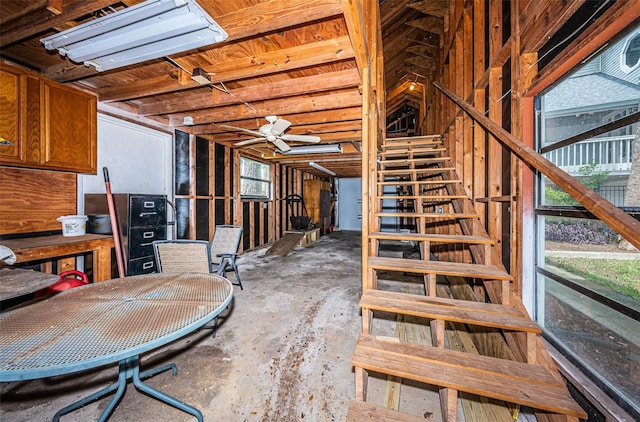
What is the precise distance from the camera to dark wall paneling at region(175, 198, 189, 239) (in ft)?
14.0

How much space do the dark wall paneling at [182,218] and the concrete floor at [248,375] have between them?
213 cm

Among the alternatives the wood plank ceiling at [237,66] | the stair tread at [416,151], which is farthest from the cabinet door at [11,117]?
the stair tread at [416,151]

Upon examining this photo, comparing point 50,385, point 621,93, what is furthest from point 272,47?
point 50,385

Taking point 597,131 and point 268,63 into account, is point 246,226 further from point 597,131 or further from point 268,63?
point 597,131

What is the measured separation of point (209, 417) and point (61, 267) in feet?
8.96

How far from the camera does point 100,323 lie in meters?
1.08

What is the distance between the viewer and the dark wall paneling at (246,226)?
597 cm

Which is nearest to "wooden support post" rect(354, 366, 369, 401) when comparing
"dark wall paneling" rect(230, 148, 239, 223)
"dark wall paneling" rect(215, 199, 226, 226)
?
"dark wall paneling" rect(215, 199, 226, 226)

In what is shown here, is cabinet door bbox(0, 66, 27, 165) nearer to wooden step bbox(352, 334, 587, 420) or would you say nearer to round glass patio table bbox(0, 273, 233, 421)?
round glass patio table bbox(0, 273, 233, 421)

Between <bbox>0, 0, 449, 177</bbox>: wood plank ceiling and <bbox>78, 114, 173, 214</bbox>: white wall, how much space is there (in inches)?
8.3

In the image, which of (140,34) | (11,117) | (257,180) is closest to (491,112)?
(140,34)

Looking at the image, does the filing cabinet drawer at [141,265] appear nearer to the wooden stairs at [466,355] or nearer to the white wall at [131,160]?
the white wall at [131,160]

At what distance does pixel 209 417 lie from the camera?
4.68 ft

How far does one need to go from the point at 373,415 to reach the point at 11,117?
373 centimetres
